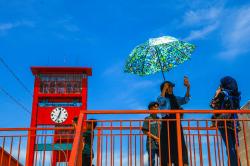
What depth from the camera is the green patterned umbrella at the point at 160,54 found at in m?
7.15

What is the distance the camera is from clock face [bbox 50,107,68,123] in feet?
117

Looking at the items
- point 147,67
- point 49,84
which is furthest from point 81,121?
point 49,84

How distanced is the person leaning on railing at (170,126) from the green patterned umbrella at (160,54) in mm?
678

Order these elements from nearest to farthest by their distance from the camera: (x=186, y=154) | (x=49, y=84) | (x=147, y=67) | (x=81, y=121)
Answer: (x=81, y=121) < (x=186, y=154) < (x=147, y=67) < (x=49, y=84)

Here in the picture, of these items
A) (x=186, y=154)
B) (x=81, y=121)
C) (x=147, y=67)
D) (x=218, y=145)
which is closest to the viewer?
(x=81, y=121)

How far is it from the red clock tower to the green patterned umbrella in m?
28.8

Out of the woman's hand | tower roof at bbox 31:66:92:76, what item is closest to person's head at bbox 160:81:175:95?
the woman's hand

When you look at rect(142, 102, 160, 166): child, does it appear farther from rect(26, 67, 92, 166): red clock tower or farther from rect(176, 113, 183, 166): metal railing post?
rect(26, 67, 92, 166): red clock tower

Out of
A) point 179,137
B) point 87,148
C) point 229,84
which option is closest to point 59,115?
point 87,148

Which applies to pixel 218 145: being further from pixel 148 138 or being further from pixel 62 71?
pixel 62 71

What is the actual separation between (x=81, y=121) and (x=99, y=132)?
147 centimetres

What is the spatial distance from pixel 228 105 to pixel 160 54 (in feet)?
4.73

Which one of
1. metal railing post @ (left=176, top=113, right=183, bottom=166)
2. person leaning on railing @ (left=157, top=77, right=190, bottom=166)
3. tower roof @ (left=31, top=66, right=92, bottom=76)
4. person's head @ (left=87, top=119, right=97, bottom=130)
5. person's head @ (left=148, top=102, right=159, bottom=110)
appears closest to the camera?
metal railing post @ (left=176, top=113, right=183, bottom=166)

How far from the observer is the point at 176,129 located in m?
6.35
